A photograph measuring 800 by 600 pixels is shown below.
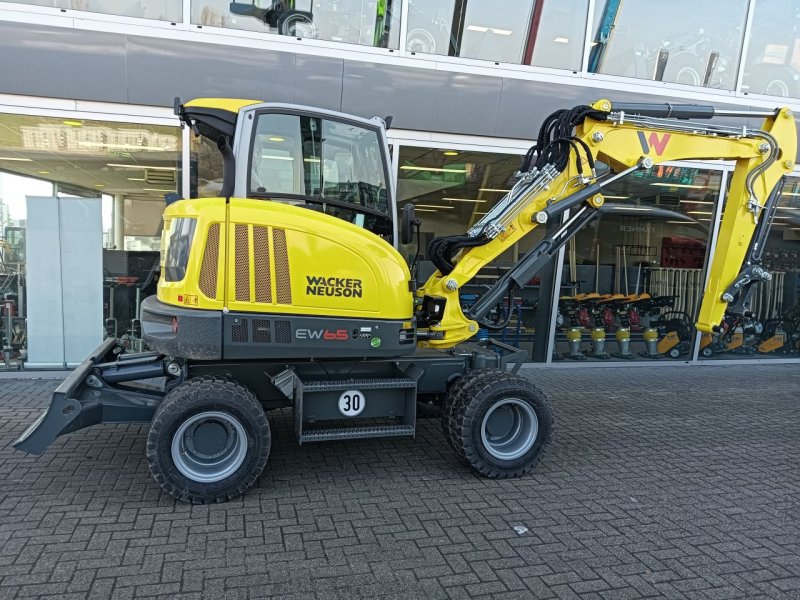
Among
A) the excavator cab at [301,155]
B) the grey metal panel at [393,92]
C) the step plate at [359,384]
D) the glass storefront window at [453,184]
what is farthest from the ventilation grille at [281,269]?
the grey metal panel at [393,92]

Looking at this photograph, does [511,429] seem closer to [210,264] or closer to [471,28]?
[210,264]

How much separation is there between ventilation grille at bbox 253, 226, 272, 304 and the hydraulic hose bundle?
1.53m

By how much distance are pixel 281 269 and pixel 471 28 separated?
5424mm

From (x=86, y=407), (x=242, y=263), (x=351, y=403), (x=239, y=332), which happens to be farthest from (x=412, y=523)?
(x=86, y=407)

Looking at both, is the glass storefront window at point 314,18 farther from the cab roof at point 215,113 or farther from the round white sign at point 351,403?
the round white sign at point 351,403

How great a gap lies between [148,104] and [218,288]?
4.04 m

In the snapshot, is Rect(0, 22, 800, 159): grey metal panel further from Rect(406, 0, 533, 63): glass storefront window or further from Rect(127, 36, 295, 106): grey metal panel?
Rect(406, 0, 533, 63): glass storefront window

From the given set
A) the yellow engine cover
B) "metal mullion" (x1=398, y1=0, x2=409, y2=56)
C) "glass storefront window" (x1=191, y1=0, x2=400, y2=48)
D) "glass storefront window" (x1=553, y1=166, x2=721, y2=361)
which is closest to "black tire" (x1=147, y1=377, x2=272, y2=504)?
the yellow engine cover

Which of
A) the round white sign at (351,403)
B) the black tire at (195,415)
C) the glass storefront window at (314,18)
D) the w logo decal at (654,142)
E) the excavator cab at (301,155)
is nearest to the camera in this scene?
the black tire at (195,415)

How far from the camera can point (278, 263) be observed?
3.97 meters

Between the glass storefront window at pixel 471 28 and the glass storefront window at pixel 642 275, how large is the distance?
10.00 ft

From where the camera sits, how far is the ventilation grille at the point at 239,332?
3951mm

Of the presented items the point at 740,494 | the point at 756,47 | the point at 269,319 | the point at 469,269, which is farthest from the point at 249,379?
the point at 756,47

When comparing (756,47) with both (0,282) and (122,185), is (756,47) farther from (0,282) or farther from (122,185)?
(0,282)
